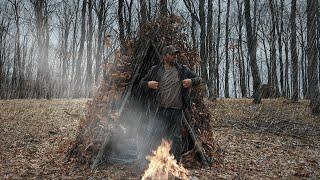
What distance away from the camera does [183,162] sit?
23.7 ft

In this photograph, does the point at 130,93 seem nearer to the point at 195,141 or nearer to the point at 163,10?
the point at 195,141

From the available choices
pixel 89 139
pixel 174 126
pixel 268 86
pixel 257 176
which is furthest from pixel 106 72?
→ pixel 268 86

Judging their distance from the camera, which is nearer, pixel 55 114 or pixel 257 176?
pixel 257 176

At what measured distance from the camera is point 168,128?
6.66 metres

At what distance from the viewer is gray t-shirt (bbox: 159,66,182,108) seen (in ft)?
21.5

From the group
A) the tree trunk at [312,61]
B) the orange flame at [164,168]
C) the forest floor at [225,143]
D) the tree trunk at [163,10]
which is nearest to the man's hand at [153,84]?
the orange flame at [164,168]

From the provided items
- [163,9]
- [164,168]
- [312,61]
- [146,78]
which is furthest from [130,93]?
[312,61]

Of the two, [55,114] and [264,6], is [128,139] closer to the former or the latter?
[55,114]

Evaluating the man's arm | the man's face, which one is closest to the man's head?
the man's face

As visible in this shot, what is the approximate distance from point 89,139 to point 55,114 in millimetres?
6902

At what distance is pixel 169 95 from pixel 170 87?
0.15 metres

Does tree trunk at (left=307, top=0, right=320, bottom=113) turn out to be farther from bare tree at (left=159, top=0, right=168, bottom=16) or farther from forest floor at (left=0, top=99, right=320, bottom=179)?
bare tree at (left=159, top=0, right=168, bottom=16)

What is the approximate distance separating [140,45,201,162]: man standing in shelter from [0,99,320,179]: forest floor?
0.79 metres

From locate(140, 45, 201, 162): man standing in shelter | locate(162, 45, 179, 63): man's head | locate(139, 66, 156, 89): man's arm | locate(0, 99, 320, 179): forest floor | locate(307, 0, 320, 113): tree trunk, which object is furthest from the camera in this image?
locate(307, 0, 320, 113): tree trunk
